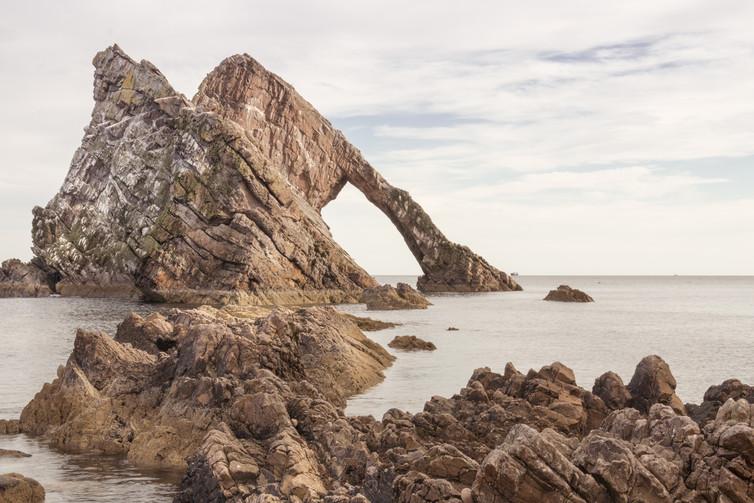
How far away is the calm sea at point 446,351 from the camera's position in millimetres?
19406

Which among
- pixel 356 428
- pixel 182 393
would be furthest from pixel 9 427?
pixel 356 428

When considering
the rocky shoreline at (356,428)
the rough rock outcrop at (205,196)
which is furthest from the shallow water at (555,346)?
the rough rock outcrop at (205,196)

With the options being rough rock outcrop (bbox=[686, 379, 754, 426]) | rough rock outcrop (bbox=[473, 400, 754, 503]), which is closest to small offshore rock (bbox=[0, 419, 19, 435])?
rough rock outcrop (bbox=[473, 400, 754, 503])

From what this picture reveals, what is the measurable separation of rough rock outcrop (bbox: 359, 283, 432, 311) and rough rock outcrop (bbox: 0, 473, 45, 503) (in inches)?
2661

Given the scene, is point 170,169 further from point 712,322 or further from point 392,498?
point 392,498

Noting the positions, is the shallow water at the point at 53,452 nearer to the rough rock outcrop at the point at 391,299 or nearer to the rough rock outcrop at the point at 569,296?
the rough rock outcrop at the point at 391,299

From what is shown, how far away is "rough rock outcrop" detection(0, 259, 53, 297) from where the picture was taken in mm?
109375

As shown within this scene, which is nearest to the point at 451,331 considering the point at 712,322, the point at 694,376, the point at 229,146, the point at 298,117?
the point at 694,376

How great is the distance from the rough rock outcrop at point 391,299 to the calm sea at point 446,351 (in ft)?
7.77

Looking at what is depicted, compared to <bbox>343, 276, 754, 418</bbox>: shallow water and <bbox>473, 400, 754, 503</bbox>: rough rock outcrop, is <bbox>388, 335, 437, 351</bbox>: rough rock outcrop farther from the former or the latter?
<bbox>473, 400, 754, 503</bbox>: rough rock outcrop

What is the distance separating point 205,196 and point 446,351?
4794 centimetres

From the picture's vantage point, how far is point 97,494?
1747cm

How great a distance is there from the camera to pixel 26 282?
11094 centimetres

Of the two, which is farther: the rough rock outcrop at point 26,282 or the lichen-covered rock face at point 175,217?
the rough rock outcrop at point 26,282
